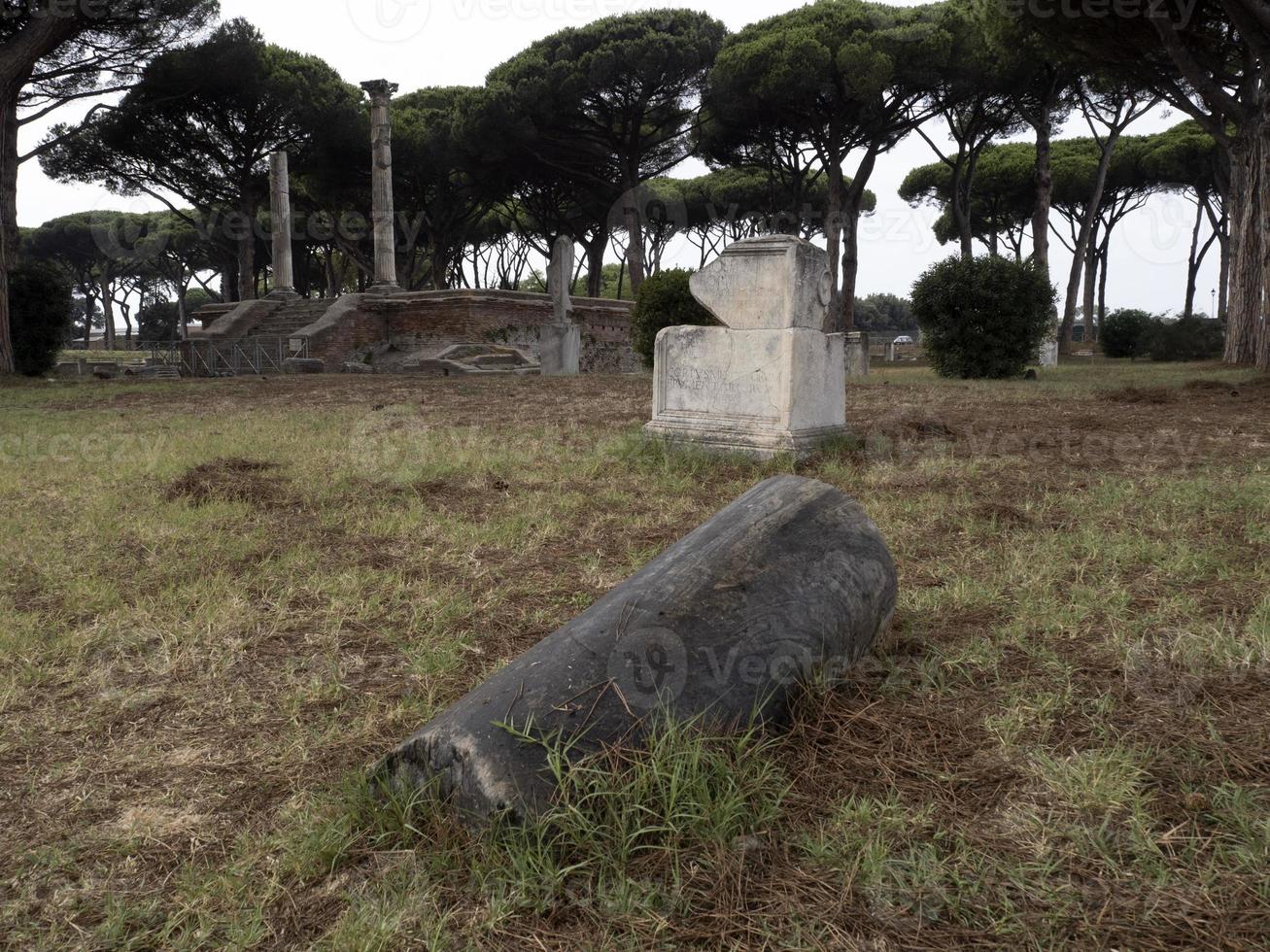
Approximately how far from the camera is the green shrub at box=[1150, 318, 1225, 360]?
64.1ft

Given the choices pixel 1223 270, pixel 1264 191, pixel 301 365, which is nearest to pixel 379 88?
pixel 301 365

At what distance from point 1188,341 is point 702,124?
14760mm

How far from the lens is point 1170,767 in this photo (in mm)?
1819

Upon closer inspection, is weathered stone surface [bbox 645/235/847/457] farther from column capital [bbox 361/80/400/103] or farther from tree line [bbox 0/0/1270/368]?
column capital [bbox 361/80/400/103]

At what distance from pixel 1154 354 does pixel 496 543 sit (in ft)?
69.1

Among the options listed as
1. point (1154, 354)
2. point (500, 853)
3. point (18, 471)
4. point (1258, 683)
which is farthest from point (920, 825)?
point (1154, 354)

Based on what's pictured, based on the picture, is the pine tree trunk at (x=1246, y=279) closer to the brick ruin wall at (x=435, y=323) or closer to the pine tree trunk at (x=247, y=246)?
the brick ruin wall at (x=435, y=323)

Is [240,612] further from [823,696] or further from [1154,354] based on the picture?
[1154,354]

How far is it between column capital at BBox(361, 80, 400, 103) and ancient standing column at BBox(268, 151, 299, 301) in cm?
338

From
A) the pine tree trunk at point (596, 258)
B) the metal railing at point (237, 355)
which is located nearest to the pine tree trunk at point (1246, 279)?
the metal railing at point (237, 355)

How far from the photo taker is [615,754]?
175 cm

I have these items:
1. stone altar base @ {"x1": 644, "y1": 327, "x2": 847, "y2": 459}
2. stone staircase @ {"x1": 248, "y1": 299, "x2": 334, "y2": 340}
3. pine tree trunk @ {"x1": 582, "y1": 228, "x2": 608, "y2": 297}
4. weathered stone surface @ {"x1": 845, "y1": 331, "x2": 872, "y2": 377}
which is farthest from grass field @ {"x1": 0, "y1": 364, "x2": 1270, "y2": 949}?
pine tree trunk @ {"x1": 582, "y1": 228, "x2": 608, "y2": 297}

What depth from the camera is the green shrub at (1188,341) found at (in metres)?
19.5

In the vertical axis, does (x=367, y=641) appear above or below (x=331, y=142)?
below
